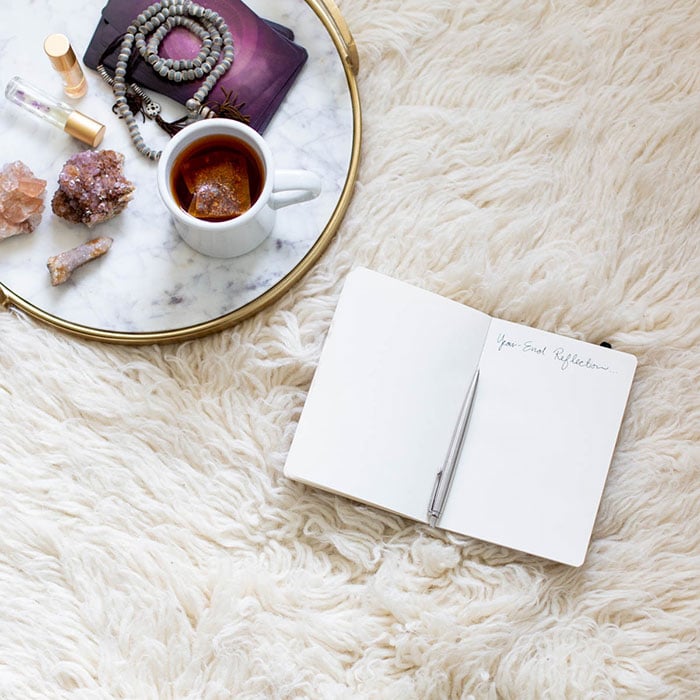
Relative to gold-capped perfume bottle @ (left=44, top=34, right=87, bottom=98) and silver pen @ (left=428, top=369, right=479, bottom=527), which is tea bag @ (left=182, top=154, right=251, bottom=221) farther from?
Answer: silver pen @ (left=428, top=369, right=479, bottom=527)

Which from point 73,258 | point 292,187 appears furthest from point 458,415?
point 73,258

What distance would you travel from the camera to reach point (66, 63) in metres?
0.71

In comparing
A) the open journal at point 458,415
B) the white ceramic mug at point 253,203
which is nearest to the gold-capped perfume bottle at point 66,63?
the white ceramic mug at point 253,203

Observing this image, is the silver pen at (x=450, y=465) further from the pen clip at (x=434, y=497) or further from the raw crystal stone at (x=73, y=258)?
the raw crystal stone at (x=73, y=258)

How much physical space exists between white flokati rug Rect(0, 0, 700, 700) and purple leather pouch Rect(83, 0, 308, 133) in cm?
9

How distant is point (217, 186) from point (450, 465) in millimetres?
311

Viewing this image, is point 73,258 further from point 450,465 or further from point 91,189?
point 450,465

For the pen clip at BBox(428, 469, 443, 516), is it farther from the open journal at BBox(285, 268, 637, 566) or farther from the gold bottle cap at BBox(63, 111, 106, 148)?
Answer: the gold bottle cap at BBox(63, 111, 106, 148)

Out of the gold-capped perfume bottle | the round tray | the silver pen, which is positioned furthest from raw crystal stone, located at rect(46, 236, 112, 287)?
the silver pen

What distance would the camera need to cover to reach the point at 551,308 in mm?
775

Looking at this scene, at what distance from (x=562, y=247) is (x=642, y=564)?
0.96ft

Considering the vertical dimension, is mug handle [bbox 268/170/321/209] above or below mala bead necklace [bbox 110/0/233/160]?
below

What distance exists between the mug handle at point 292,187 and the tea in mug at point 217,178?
0.02 meters

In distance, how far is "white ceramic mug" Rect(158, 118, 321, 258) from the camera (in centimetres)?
67
